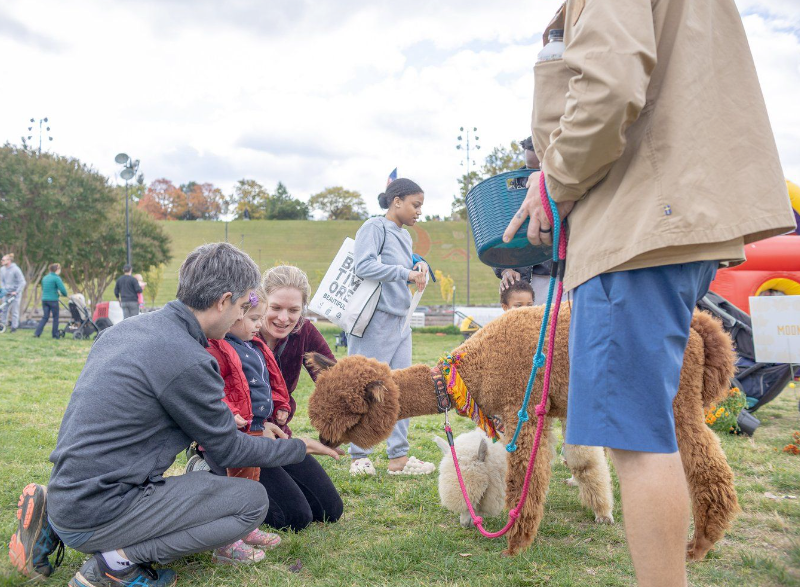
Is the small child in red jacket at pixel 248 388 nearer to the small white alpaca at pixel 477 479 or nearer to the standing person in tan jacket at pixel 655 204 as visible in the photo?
the small white alpaca at pixel 477 479

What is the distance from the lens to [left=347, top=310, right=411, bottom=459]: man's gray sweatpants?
4.57 meters

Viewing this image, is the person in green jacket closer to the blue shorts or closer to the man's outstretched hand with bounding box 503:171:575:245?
the man's outstretched hand with bounding box 503:171:575:245

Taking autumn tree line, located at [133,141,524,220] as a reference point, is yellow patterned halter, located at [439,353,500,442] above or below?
below

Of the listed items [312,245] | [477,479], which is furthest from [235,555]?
[312,245]

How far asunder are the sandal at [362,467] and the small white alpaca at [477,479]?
31.8 inches

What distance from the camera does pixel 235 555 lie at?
2836 millimetres

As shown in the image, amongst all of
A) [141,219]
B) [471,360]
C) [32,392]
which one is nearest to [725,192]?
[471,360]

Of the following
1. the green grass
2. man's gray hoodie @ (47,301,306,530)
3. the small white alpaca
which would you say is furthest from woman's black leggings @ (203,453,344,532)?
man's gray hoodie @ (47,301,306,530)

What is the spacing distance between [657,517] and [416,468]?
3.04 meters

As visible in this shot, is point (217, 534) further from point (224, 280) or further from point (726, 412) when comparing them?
point (726, 412)

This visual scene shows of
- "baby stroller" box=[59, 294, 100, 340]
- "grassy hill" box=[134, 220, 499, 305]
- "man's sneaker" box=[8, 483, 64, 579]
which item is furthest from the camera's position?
"grassy hill" box=[134, 220, 499, 305]

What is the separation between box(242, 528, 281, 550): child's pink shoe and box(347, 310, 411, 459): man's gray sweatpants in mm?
1428

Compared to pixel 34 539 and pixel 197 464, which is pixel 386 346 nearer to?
pixel 197 464

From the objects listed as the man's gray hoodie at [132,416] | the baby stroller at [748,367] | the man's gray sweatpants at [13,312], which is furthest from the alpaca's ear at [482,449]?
the man's gray sweatpants at [13,312]
